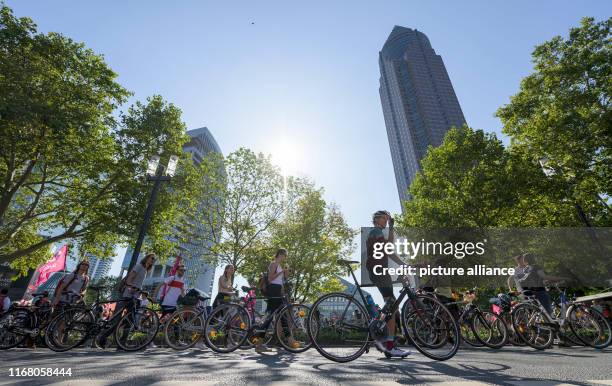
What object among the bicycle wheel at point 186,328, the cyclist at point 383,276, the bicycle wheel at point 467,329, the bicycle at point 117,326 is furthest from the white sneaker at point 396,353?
the bicycle at point 117,326

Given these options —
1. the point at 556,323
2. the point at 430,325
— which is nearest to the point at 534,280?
the point at 556,323

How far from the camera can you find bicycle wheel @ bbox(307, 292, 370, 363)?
393 centimetres

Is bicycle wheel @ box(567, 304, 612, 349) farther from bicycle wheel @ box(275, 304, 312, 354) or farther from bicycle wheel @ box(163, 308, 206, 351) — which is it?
bicycle wheel @ box(163, 308, 206, 351)

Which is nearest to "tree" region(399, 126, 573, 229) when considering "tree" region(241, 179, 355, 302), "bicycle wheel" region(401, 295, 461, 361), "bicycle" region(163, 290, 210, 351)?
"tree" region(241, 179, 355, 302)

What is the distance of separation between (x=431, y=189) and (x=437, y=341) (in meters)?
22.0

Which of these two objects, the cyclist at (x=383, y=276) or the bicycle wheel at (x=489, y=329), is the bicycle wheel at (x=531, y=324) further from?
the cyclist at (x=383, y=276)

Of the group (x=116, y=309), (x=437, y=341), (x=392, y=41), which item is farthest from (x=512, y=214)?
(x=392, y=41)

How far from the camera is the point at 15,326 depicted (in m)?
6.09

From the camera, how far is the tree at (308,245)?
22516 millimetres

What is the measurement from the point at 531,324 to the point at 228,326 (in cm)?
622

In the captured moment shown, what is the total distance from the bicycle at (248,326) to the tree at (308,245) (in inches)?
650

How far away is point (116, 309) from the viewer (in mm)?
5887

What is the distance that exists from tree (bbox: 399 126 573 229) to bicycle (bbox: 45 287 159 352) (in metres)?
20.1

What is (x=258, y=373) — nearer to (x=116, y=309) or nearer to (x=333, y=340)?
(x=333, y=340)
